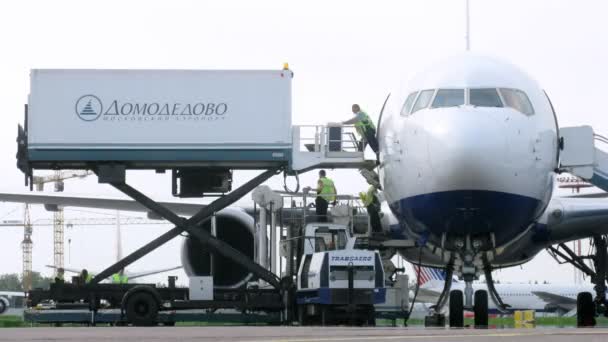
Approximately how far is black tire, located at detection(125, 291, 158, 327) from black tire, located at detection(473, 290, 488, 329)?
5.03 meters

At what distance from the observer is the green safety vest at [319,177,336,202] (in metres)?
23.5

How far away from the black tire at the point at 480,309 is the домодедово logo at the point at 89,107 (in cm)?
705

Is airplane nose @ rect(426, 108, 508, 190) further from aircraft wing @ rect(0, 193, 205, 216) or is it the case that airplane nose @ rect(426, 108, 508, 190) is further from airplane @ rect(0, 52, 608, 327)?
aircraft wing @ rect(0, 193, 205, 216)

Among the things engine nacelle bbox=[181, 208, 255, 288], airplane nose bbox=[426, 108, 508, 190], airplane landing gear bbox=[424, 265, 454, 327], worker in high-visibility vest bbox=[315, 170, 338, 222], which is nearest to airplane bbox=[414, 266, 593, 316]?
engine nacelle bbox=[181, 208, 255, 288]

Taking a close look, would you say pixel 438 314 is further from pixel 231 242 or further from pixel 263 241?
pixel 231 242

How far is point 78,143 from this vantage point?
21938 mm

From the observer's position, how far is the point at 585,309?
21.8 m

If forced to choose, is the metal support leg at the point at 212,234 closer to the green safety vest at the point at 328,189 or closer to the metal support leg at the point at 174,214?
the metal support leg at the point at 174,214

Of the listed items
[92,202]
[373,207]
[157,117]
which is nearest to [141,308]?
[157,117]

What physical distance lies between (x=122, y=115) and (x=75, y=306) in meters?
3.22

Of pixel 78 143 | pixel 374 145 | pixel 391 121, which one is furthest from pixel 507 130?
pixel 78 143

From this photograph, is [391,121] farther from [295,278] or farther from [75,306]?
[75,306]

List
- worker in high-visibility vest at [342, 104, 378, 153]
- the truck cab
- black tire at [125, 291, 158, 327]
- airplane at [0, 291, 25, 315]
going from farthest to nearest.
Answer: airplane at [0, 291, 25, 315] < worker in high-visibility vest at [342, 104, 378, 153] < black tire at [125, 291, 158, 327] < the truck cab

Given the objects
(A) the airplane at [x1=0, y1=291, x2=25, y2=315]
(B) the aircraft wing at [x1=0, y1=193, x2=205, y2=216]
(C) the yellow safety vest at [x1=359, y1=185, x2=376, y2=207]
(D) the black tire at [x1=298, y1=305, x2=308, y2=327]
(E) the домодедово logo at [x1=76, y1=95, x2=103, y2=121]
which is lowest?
(A) the airplane at [x1=0, y1=291, x2=25, y2=315]
